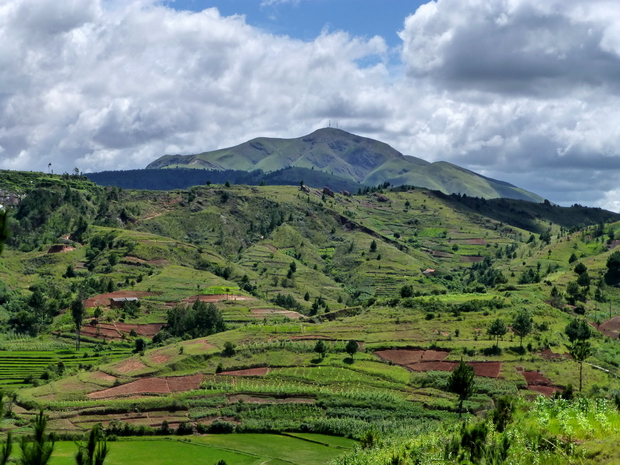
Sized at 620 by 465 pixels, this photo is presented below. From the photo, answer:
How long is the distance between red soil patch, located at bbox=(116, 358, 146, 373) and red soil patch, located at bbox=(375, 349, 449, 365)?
4246 centimetres

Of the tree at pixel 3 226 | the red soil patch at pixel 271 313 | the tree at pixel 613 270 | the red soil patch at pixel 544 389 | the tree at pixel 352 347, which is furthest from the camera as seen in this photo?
the tree at pixel 613 270

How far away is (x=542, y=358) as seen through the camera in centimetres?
10775

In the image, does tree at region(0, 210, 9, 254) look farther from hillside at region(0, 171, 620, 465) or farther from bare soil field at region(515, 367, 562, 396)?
bare soil field at region(515, 367, 562, 396)

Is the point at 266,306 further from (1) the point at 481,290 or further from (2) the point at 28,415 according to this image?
A: (2) the point at 28,415

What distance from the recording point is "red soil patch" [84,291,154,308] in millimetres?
161488

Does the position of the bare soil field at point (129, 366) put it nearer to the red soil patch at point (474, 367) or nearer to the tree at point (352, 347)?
the tree at point (352, 347)

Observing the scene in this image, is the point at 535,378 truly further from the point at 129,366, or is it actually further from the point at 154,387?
the point at 129,366

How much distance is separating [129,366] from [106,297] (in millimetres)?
55186

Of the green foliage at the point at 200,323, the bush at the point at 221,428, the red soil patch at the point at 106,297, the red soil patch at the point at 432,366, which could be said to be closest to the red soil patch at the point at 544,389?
the red soil patch at the point at 432,366

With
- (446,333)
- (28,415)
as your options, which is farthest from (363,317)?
(28,415)

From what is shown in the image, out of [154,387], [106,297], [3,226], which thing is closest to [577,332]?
[154,387]

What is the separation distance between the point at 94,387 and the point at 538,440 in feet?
301

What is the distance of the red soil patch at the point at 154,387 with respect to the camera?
10088cm

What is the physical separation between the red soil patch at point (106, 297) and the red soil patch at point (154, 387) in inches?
2392
